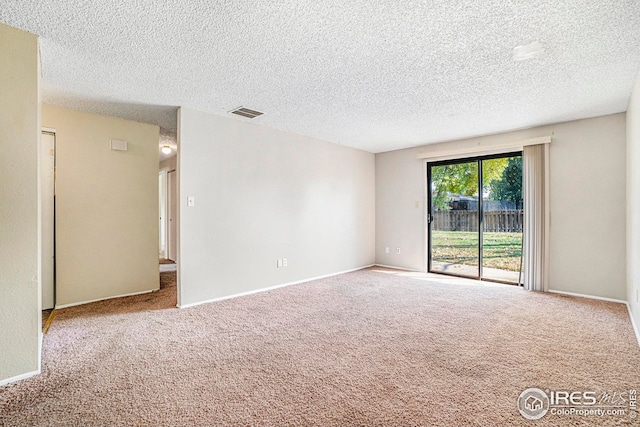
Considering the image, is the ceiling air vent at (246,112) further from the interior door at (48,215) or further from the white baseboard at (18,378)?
the white baseboard at (18,378)

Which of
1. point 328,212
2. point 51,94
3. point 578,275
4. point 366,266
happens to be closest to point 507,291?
point 578,275

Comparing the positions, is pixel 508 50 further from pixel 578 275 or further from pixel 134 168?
pixel 134 168

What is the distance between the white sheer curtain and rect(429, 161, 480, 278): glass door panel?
2.53 ft

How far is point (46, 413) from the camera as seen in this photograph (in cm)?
166

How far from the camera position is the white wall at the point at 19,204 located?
196 centimetres

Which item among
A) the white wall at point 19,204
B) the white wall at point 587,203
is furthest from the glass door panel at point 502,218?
the white wall at point 19,204

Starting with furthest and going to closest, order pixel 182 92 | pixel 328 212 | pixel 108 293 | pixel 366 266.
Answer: pixel 366 266
pixel 328 212
pixel 108 293
pixel 182 92

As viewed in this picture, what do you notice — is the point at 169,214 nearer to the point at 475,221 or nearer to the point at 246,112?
the point at 246,112

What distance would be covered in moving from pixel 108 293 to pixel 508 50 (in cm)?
509

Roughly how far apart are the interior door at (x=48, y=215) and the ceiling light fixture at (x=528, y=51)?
489cm

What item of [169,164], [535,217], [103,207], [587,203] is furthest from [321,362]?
[169,164]

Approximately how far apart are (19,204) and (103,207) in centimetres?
195

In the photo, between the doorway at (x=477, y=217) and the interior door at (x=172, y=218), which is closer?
the doorway at (x=477, y=217)

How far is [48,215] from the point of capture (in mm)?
3482
